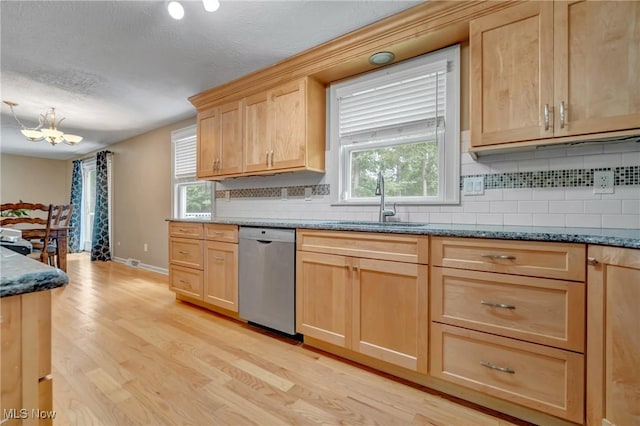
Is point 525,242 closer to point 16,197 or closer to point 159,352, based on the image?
point 159,352

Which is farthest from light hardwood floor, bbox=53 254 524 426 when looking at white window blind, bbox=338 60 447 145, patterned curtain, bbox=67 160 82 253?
patterned curtain, bbox=67 160 82 253

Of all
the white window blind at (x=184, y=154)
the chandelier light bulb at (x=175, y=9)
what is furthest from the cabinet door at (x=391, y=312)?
the white window blind at (x=184, y=154)

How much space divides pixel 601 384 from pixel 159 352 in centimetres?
248

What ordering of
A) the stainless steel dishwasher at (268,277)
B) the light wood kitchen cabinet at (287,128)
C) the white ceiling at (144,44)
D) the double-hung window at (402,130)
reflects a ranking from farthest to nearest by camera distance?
the light wood kitchen cabinet at (287,128) → the stainless steel dishwasher at (268,277) → the double-hung window at (402,130) → the white ceiling at (144,44)

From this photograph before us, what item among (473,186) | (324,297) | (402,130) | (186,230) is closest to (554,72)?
(473,186)

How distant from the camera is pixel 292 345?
2254 millimetres

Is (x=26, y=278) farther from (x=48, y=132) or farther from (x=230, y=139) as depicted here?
(x=48, y=132)

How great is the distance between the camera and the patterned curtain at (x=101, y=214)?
5.67m

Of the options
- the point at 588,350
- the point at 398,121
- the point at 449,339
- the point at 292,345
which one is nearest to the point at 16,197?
the point at 292,345

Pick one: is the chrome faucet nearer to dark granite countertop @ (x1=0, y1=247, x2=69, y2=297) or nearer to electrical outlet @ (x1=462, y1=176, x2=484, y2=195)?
electrical outlet @ (x1=462, y1=176, x2=484, y2=195)

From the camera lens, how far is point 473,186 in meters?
2.06

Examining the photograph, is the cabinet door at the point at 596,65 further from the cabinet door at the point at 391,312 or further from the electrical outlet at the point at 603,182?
the cabinet door at the point at 391,312

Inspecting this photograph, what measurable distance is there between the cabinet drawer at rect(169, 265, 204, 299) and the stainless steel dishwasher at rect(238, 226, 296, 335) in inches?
24.4

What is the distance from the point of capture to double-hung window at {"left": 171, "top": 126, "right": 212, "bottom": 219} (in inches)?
164
